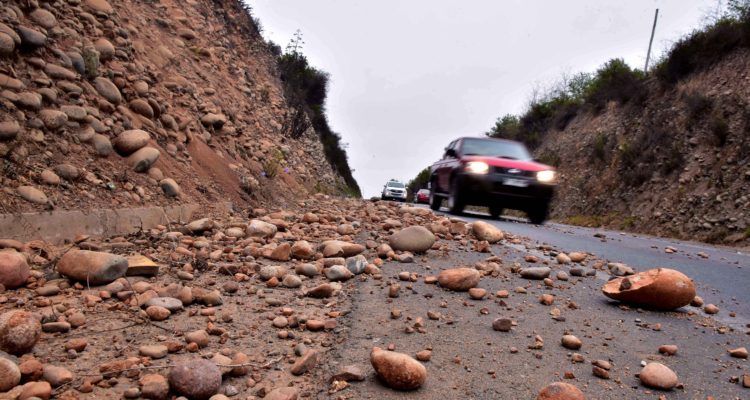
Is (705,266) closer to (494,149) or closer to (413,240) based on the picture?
(413,240)

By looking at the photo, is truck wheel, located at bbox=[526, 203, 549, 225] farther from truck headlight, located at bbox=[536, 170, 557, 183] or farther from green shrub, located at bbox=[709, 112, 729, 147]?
green shrub, located at bbox=[709, 112, 729, 147]

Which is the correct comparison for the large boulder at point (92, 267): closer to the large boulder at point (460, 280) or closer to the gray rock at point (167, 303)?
the gray rock at point (167, 303)

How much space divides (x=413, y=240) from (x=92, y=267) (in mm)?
2629

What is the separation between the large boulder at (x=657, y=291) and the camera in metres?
3.54

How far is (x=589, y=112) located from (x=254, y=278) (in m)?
27.2

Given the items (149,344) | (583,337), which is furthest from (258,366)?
(583,337)

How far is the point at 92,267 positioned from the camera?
3443 millimetres

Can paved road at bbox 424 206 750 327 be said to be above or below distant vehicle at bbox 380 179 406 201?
below

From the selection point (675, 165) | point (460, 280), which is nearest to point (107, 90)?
point (460, 280)

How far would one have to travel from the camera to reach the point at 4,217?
405 cm

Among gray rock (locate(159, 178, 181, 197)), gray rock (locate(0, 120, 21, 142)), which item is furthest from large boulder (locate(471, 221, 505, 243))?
gray rock (locate(0, 120, 21, 142))

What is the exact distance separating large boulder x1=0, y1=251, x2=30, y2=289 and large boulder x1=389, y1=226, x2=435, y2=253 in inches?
113

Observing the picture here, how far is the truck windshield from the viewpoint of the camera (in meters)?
10.9

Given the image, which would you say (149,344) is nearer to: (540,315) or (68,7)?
(540,315)
